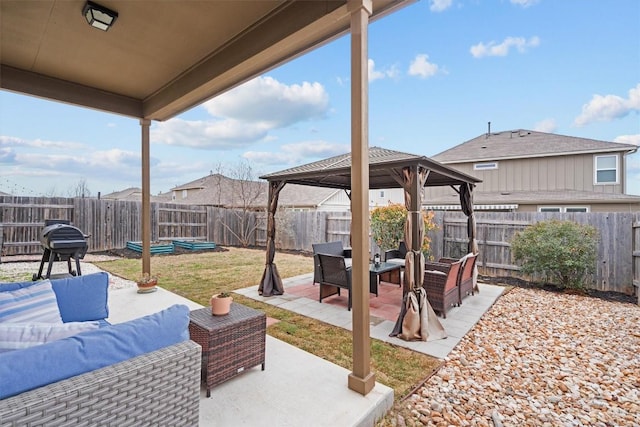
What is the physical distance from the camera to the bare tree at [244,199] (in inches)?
558

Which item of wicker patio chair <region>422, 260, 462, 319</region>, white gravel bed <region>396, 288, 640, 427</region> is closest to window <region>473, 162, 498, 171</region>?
white gravel bed <region>396, 288, 640, 427</region>

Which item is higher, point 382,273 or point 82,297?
point 82,297

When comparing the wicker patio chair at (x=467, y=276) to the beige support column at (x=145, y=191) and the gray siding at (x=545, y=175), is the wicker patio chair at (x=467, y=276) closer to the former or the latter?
the gray siding at (x=545, y=175)

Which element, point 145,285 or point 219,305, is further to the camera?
point 145,285

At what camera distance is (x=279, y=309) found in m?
4.90

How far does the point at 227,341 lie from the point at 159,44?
3.35 meters

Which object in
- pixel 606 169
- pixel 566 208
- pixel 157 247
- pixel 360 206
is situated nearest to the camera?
pixel 360 206

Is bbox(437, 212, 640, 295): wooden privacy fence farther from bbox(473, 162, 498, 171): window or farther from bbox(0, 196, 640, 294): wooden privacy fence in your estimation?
bbox(473, 162, 498, 171): window

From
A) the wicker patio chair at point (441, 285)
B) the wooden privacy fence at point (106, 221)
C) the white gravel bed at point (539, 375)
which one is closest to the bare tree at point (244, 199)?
the wooden privacy fence at point (106, 221)

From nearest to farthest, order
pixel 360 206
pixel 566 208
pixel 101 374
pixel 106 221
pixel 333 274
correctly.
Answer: pixel 101 374
pixel 360 206
pixel 333 274
pixel 566 208
pixel 106 221

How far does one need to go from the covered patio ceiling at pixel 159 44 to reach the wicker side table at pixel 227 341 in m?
2.63

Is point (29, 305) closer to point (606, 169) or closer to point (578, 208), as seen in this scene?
point (578, 208)

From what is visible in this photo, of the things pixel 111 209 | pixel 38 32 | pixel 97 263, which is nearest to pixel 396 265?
pixel 38 32

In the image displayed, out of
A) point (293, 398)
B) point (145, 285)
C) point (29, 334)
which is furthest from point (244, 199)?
point (29, 334)
